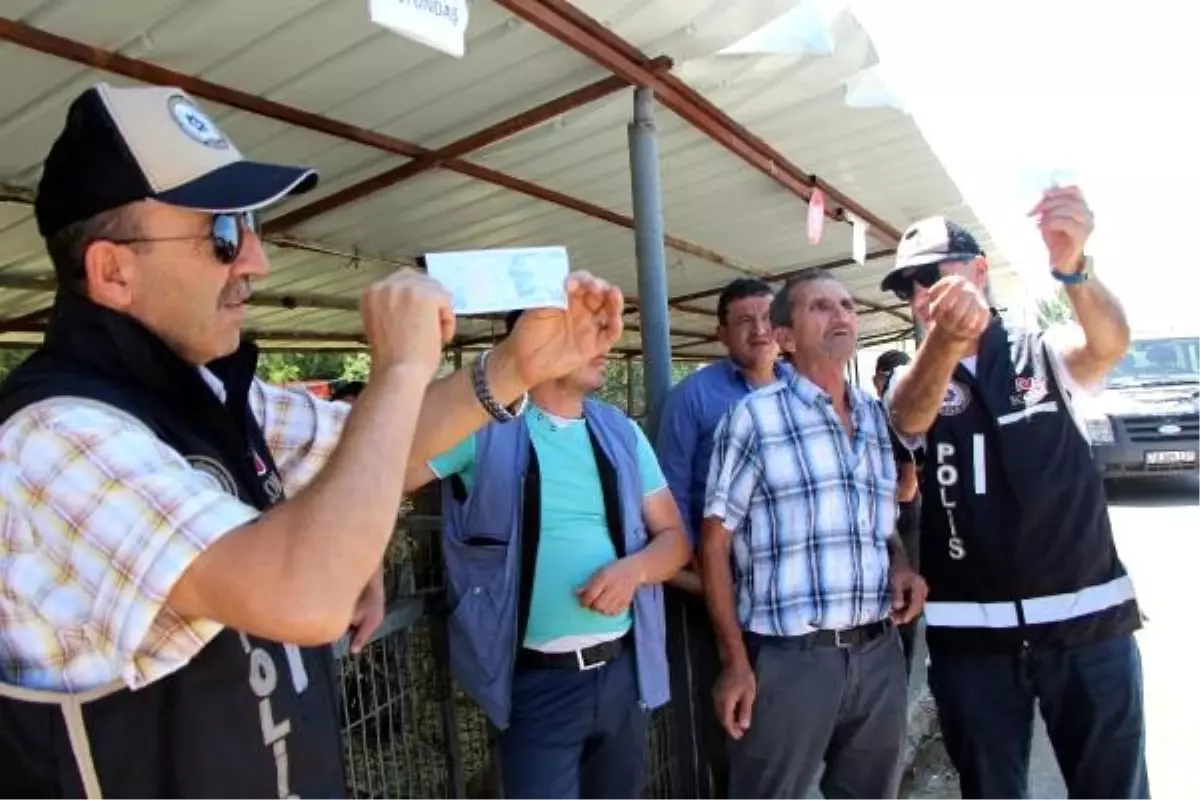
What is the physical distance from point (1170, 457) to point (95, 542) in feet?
36.4

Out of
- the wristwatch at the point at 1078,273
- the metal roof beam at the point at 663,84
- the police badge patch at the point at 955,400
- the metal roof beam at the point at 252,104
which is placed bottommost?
the police badge patch at the point at 955,400

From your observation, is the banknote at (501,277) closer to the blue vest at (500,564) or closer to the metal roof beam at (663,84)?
the blue vest at (500,564)

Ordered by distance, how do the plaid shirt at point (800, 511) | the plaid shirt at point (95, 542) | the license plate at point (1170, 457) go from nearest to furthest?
1. the plaid shirt at point (95, 542)
2. the plaid shirt at point (800, 511)
3. the license plate at point (1170, 457)

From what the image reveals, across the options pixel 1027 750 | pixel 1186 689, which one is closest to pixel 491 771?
pixel 1027 750

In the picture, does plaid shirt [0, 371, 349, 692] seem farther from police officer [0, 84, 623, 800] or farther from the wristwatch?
the wristwatch

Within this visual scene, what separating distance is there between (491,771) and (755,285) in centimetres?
221

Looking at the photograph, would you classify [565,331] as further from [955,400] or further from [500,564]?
[955,400]

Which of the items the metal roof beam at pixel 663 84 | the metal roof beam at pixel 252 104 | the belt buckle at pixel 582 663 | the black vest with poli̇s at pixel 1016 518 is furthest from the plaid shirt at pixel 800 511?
the metal roof beam at pixel 252 104

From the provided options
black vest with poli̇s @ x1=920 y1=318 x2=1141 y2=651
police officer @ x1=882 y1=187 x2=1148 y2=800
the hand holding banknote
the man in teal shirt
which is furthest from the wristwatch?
the hand holding banknote

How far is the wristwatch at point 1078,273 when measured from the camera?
263cm

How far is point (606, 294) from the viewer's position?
176 cm

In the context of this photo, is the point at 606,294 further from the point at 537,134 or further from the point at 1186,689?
the point at 1186,689

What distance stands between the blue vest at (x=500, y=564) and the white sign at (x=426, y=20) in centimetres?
106

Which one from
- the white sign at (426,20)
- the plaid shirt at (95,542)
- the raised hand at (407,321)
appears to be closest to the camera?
the plaid shirt at (95,542)
